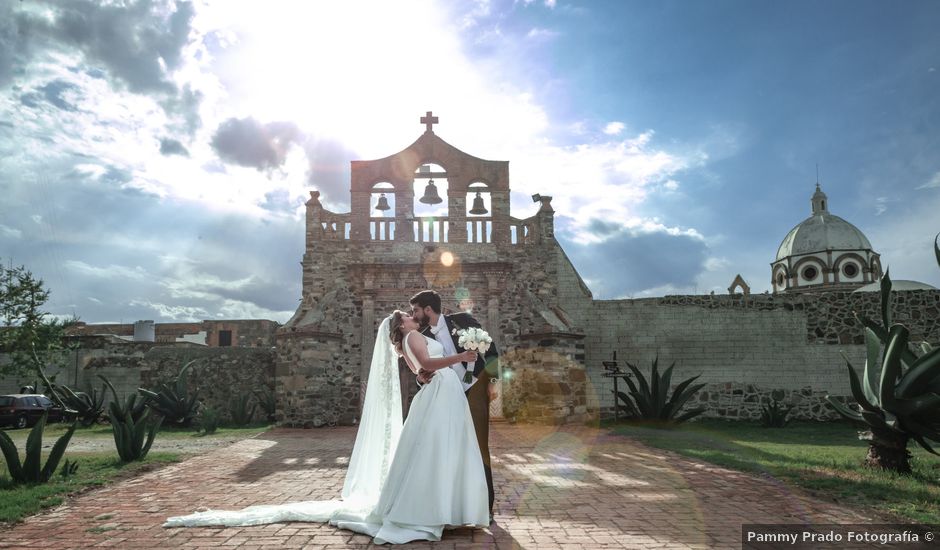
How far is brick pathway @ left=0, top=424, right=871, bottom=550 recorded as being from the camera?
174 inches

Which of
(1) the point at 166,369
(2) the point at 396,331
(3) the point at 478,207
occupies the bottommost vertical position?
(1) the point at 166,369

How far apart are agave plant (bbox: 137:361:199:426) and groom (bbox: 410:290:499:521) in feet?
38.5

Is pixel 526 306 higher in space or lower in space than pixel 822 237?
lower

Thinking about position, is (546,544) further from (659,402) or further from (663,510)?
(659,402)

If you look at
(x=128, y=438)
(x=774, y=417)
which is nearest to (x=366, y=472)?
(x=128, y=438)

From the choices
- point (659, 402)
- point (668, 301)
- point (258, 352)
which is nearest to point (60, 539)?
point (659, 402)

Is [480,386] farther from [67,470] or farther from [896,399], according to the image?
[67,470]

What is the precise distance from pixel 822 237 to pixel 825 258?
4.89 ft

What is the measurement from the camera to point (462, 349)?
5129 millimetres

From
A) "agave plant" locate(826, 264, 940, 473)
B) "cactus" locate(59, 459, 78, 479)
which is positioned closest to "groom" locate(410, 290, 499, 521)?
"agave plant" locate(826, 264, 940, 473)

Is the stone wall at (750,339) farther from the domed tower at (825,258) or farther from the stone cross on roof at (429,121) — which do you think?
the domed tower at (825,258)

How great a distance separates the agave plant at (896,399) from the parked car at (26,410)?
1688 centimetres

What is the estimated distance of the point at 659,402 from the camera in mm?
13867

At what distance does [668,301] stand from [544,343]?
405 cm
